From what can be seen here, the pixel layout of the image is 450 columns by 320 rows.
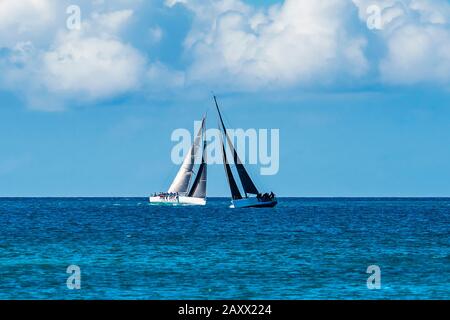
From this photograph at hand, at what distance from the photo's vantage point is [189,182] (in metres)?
159

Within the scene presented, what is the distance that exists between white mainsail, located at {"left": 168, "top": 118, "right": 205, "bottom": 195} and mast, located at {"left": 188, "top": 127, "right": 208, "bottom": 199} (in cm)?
130

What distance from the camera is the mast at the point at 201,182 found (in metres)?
149

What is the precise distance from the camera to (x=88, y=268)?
53.4m

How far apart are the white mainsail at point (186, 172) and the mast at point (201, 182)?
4.27 ft

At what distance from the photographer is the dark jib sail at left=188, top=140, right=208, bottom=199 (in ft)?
489

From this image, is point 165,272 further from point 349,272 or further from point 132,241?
point 132,241

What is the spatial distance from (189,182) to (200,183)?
13.4 ft
